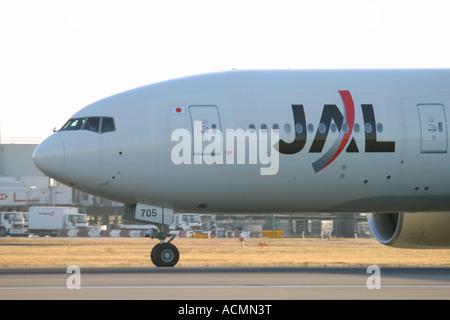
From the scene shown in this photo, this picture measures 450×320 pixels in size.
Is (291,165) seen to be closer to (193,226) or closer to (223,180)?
(223,180)

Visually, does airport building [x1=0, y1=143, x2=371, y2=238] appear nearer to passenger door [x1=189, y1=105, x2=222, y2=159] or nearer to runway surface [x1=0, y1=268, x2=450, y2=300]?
passenger door [x1=189, y1=105, x2=222, y2=159]

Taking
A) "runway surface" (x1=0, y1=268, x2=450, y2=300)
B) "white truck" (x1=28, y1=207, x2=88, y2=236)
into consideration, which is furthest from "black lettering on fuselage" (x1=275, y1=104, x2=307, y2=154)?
"white truck" (x1=28, y1=207, x2=88, y2=236)

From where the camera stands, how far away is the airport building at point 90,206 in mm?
84438

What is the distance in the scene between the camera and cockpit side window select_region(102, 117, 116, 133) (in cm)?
2027

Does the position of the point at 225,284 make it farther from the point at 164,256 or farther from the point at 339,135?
the point at 339,135

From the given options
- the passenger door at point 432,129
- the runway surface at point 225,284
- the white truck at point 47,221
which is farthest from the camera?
the white truck at point 47,221

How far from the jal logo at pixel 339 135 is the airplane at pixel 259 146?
2cm

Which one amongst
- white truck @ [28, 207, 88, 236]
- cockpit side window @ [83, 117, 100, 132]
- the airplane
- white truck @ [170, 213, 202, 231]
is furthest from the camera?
white truck @ [170, 213, 202, 231]

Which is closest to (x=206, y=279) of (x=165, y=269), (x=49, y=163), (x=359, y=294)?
(x=165, y=269)

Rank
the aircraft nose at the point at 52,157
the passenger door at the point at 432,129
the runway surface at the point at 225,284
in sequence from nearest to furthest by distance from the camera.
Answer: the runway surface at the point at 225,284 < the aircraft nose at the point at 52,157 < the passenger door at the point at 432,129

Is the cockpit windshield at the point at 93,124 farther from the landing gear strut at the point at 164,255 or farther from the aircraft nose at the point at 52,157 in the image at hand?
the landing gear strut at the point at 164,255

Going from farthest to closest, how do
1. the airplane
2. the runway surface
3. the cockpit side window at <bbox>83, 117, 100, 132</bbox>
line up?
the cockpit side window at <bbox>83, 117, 100, 132</bbox> < the airplane < the runway surface

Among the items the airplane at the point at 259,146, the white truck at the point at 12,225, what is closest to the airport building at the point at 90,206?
the white truck at the point at 12,225

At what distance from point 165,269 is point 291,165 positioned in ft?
13.3
